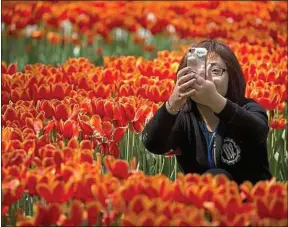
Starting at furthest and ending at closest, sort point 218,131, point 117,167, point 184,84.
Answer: point 218,131
point 184,84
point 117,167

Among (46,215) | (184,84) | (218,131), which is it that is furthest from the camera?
(218,131)

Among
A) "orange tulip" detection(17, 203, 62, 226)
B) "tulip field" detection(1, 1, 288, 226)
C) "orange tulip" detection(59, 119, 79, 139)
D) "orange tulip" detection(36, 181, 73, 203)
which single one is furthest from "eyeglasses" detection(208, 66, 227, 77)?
"orange tulip" detection(17, 203, 62, 226)

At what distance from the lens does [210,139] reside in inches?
136

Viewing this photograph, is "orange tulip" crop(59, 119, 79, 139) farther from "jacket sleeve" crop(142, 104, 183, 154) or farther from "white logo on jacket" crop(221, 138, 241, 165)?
"white logo on jacket" crop(221, 138, 241, 165)

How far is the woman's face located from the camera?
345 centimetres

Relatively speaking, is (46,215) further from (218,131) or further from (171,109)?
(218,131)

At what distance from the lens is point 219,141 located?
3.41 meters

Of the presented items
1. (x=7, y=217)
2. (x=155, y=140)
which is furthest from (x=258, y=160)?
(x=7, y=217)

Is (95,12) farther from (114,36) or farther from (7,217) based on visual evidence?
(7,217)

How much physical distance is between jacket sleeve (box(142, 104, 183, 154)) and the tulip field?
14 cm

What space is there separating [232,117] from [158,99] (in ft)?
3.82

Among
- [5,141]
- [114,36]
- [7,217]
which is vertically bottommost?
[7,217]

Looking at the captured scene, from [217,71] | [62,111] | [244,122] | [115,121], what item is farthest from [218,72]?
[62,111]

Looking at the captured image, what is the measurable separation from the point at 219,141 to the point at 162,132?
0.82 ft
